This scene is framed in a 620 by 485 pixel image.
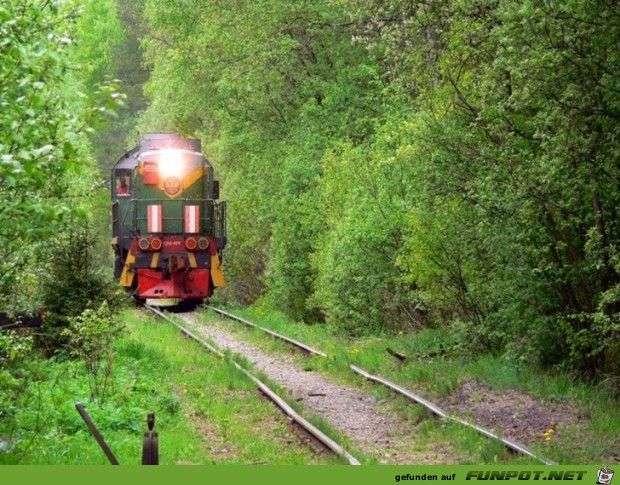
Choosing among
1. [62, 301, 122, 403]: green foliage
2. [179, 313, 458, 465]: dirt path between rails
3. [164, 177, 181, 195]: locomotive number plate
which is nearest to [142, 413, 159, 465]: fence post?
[179, 313, 458, 465]: dirt path between rails

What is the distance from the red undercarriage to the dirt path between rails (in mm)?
6854

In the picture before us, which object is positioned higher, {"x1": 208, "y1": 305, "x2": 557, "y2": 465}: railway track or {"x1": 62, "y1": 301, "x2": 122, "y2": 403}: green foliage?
{"x1": 62, "y1": 301, "x2": 122, "y2": 403}: green foliage

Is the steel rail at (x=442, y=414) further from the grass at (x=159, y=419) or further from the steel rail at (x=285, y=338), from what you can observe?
the steel rail at (x=285, y=338)

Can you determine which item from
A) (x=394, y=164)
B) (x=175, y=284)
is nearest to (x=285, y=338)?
(x=394, y=164)

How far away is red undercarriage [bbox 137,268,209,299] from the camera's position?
86.9ft

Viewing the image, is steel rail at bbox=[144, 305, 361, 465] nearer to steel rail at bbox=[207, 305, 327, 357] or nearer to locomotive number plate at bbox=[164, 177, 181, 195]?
steel rail at bbox=[207, 305, 327, 357]

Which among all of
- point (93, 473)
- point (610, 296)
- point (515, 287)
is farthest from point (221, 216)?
point (93, 473)

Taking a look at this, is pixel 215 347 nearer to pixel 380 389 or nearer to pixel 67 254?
pixel 67 254

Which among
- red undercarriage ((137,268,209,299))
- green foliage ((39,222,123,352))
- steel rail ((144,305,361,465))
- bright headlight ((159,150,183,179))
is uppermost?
bright headlight ((159,150,183,179))

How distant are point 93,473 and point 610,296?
229 inches

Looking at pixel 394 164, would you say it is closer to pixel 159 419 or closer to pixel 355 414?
pixel 355 414

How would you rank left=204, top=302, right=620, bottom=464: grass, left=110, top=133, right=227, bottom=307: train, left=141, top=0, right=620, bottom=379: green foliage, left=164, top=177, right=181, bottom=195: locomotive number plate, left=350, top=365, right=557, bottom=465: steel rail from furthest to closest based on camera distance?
1. left=164, top=177, right=181, bottom=195: locomotive number plate
2. left=110, top=133, right=227, bottom=307: train
3. left=141, top=0, right=620, bottom=379: green foliage
4. left=204, top=302, right=620, bottom=464: grass
5. left=350, top=365, right=557, bottom=465: steel rail

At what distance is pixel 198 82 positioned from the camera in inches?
1259

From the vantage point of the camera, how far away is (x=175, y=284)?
2662 centimetres
